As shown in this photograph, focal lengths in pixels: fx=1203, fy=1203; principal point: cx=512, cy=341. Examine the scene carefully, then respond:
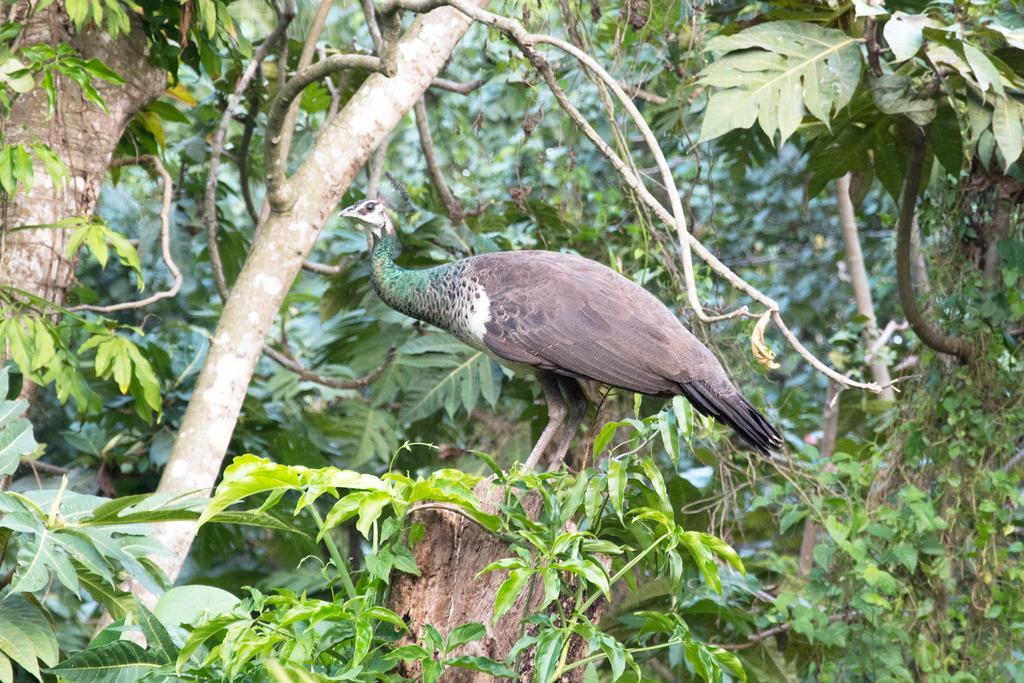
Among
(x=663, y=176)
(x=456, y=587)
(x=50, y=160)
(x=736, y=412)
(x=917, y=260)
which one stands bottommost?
(x=917, y=260)

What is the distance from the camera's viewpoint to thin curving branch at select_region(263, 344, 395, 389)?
4.50 m

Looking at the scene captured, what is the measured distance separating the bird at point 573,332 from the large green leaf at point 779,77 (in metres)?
0.59

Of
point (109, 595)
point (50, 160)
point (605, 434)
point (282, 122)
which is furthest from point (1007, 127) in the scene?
point (109, 595)

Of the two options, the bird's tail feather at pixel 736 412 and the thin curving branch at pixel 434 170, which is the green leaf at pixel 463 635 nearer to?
the bird's tail feather at pixel 736 412

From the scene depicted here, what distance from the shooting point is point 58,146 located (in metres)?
3.65

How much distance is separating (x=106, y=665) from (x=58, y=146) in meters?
1.82

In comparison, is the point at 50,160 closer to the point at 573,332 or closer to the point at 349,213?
the point at 349,213

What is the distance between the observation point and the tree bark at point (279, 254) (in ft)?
11.4

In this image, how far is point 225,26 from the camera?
3.86m

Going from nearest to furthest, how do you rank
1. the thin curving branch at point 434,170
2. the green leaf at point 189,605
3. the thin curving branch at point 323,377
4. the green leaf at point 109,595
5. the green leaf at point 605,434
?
the green leaf at point 605,434
the green leaf at point 189,605
the green leaf at point 109,595
the thin curving branch at point 323,377
the thin curving branch at point 434,170

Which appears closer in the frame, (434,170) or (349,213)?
(349,213)

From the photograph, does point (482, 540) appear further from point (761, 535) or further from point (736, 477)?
point (761, 535)

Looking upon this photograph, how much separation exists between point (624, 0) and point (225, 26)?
4.31ft

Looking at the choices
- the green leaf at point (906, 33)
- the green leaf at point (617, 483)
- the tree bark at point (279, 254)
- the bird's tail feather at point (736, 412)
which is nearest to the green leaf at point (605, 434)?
the green leaf at point (617, 483)
